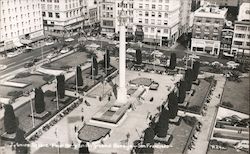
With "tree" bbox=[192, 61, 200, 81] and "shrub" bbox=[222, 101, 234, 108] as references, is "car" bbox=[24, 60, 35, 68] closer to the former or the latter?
"tree" bbox=[192, 61, 200, 81]

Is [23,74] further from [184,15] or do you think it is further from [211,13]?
[184,15]

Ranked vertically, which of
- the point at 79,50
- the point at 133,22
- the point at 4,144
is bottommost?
the point at 4,144

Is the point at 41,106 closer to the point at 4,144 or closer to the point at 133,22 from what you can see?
the point at 4,144

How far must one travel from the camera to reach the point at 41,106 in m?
73.4

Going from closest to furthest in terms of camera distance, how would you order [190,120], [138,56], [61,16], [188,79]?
1. [190,120]
2. [188,79]
3. [138,56]
4. [61,16]

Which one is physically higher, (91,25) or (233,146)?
(91,25)

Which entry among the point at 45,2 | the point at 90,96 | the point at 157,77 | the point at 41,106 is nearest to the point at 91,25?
the point at 45,2

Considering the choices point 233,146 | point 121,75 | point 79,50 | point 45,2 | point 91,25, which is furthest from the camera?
point 91,25

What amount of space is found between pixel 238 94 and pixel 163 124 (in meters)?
31.0

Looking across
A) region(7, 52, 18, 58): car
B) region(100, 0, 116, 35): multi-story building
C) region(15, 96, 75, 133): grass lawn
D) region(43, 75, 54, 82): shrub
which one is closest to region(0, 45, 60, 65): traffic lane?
region(7, 52, 18, 58): car

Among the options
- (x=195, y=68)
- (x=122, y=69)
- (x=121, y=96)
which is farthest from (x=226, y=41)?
(x=122, y=69)

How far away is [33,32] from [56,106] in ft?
170

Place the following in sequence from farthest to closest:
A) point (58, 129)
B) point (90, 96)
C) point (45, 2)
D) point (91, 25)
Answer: point (91, 25) → point (45, 2) → point (90, 96) → point (58, 129)

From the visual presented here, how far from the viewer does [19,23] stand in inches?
4579
